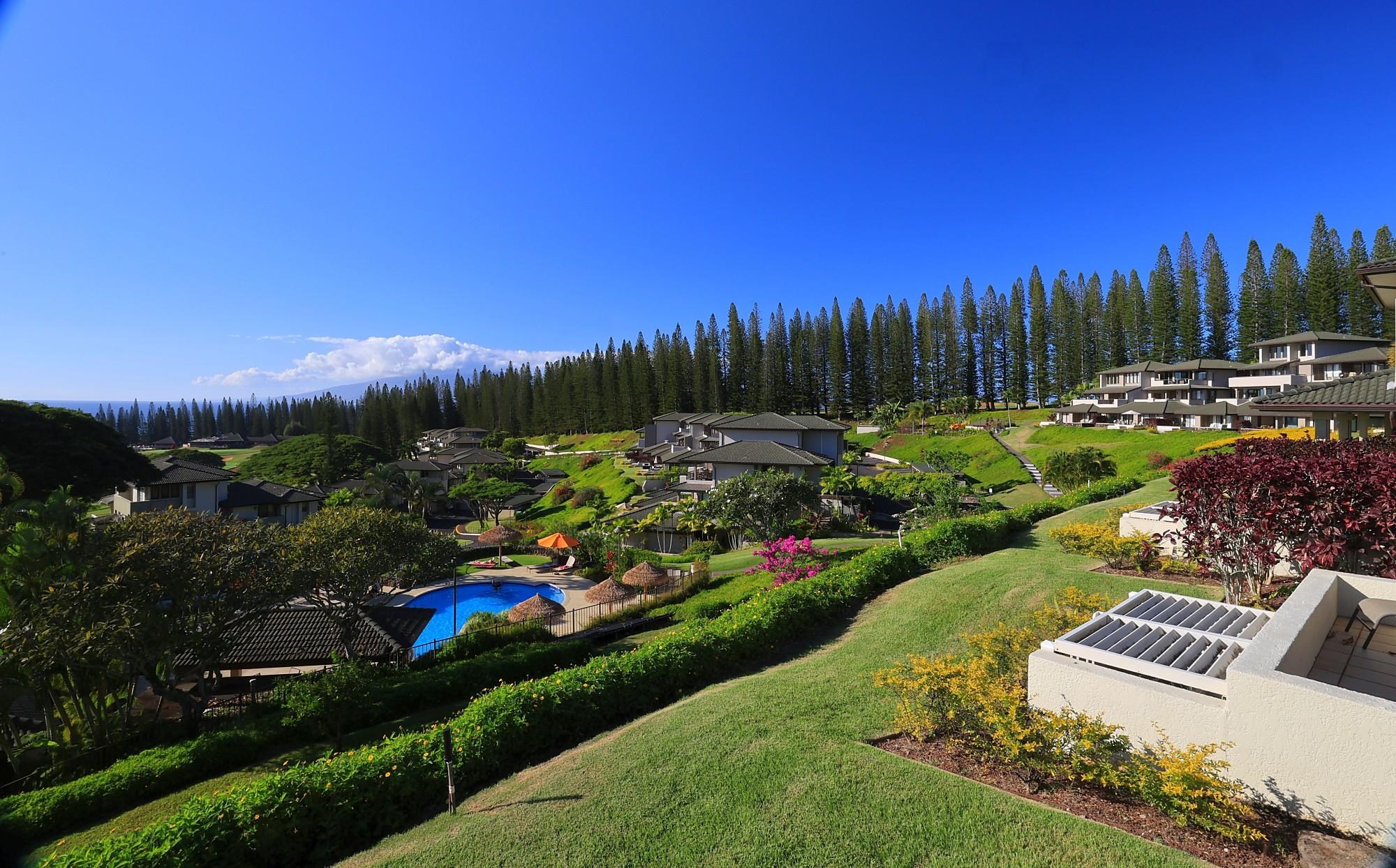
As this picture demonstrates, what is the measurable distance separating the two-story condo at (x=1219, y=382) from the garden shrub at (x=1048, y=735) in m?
50.8

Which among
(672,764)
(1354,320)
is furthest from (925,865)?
(1354,320)

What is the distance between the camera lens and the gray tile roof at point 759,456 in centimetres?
3412

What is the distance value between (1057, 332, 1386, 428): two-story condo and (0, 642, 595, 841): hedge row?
175 feet

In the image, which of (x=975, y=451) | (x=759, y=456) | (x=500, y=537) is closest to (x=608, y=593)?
(x=759, y=456)

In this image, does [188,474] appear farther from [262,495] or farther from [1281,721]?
[1281,721]

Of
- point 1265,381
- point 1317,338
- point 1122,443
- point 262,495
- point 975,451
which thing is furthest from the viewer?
point 975,451

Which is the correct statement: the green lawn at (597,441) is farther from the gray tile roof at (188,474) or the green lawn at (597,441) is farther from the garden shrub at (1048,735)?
the garden shrub at (1048,735)

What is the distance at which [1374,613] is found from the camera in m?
6.80

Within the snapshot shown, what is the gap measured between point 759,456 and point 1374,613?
2863cm

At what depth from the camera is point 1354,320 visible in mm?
54281

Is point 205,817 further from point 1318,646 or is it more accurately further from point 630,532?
point 630,532

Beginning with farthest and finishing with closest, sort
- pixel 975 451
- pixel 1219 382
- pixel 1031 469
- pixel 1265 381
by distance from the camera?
pixel 1219 382 → pixel 975 451 → pixel 1265 381 → pixel 1031 469

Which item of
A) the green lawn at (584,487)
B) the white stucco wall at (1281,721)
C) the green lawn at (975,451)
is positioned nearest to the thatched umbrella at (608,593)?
the green lawn at (584,487)

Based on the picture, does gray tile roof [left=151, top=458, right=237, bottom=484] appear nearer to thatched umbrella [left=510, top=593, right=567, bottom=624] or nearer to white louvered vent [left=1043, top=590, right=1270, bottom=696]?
thatched umbrella [left=510, top=593, right=567, bottom=624]
